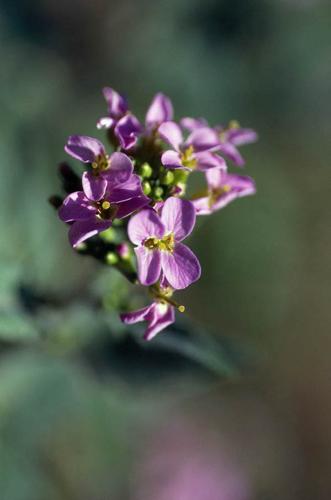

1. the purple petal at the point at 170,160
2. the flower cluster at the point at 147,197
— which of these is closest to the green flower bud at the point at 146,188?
the flower cluster at the point at 147,197

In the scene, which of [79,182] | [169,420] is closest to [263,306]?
[169,420]

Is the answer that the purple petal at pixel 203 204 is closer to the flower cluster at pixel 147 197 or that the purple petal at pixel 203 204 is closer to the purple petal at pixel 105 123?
the flower cluster at pixel 147 197

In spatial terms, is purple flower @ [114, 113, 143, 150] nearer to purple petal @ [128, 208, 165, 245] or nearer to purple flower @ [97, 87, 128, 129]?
purple flower @ [97, 87, 128, 129]

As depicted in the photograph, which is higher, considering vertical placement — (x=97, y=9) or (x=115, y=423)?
(x=97, y=9)

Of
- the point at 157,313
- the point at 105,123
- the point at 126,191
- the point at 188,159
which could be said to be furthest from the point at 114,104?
the point at 157,313

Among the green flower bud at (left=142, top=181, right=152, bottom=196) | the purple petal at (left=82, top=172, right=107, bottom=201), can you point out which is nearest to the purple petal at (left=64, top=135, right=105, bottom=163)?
the purple petal at (left=82, top=172, right=107, bottom=201)

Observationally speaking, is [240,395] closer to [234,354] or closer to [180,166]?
[234,354]

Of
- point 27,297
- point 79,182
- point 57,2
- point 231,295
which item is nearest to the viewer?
point 79,182
